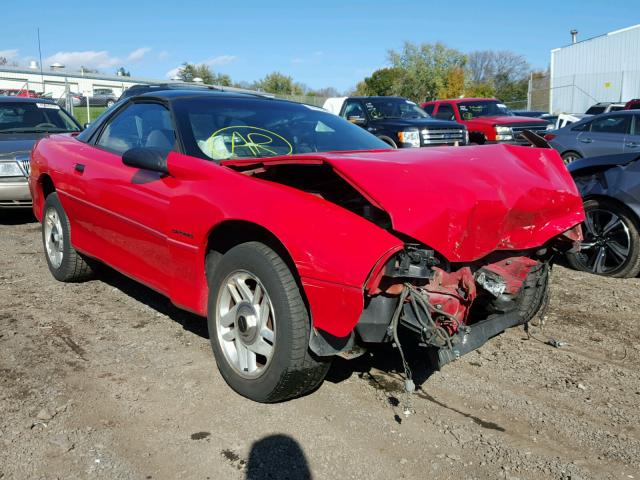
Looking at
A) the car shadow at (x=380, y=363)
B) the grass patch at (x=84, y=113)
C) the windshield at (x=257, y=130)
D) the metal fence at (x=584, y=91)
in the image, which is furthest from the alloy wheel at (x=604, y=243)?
the metal fence at (x=584, y=91)

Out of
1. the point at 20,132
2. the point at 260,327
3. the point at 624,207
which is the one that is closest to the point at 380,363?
the point at 260,327

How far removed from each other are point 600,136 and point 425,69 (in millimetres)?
33340

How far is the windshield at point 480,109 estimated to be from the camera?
54.5 feet

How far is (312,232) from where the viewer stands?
2.79 m

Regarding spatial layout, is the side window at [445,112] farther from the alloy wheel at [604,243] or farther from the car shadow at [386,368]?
the car shadow at [386,368]

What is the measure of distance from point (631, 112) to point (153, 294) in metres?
9.77

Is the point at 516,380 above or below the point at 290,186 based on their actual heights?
below

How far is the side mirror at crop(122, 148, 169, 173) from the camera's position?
358 centimetres

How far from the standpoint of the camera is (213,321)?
3.39 m

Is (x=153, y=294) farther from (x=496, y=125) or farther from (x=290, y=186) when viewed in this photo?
(x=496, y=125)

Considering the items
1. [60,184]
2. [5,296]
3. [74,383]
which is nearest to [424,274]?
[74,383]

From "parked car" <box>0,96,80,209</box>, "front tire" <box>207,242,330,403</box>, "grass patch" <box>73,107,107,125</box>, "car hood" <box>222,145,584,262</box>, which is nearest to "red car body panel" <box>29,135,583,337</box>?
"car hood" <box>222,145,584,262</box>

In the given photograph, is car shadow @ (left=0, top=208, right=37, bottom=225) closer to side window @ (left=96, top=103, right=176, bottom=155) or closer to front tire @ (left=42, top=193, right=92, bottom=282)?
front tire @ (left=42, top=193, right=92, bottom=282)

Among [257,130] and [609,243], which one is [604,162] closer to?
[609,243]
